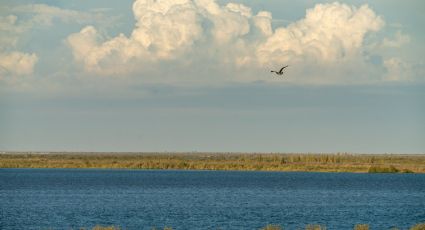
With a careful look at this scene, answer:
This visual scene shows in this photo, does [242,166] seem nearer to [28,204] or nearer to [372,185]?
[372,185]

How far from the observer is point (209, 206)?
214ft

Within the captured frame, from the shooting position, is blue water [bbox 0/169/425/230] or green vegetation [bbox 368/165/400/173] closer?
blue water [bbox 0/169/425/230]

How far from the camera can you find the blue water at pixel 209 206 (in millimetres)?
52531

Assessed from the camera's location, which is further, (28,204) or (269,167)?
(269,167)

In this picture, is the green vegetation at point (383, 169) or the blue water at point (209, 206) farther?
the green vegetation at point (383, 169)

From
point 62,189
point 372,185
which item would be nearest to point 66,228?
point 62,189

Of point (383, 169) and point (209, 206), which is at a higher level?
point (383, 169)

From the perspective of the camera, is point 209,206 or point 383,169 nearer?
point 209,206

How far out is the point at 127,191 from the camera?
85188mm

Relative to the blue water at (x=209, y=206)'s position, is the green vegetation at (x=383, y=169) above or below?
above

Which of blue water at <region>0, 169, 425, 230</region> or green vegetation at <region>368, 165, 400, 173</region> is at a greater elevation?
green vegetation at <region>368, 165, 400, 173</region>

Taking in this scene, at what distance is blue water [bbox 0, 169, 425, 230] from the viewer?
2068 inches

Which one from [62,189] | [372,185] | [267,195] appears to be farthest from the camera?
[372,185]

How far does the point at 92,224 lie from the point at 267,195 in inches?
1235
